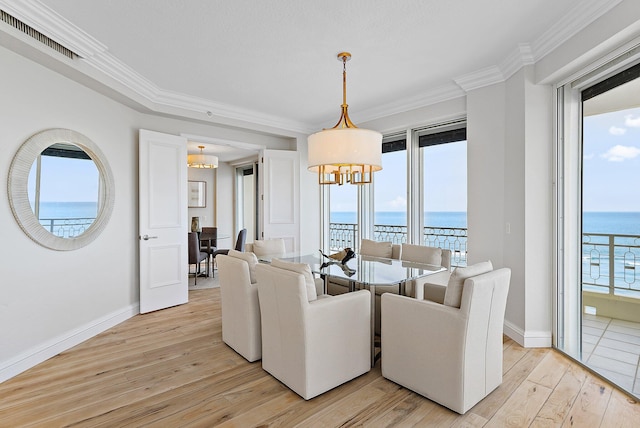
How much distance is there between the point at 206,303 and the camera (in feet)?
14.5

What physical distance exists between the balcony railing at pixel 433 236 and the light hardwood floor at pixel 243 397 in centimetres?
192

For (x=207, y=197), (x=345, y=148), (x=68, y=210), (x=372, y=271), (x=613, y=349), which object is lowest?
(x=613, y=349)

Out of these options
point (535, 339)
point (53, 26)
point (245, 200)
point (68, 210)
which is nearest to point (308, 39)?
point (53, 26)

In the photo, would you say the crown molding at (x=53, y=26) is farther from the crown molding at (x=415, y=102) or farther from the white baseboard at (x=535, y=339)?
the white baseboard at (x=535, y=339)

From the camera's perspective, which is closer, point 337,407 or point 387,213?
point 337,407

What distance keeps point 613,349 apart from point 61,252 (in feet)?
15.7

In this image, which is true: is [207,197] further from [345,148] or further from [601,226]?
[601,226]

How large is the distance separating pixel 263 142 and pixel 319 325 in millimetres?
3887

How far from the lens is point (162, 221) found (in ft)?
13.7

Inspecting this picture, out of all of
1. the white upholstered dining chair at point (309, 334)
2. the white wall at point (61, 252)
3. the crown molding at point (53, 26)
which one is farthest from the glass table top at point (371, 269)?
the crown molding at point (53, 26)

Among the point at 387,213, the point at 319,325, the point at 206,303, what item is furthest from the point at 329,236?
the point at 319,325

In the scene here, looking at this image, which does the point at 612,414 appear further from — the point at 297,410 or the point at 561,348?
the point at 297,410

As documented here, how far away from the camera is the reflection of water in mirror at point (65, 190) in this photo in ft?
9.05

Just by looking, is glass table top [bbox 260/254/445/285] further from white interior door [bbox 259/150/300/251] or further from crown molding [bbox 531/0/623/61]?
crown molding [bbox 531/0/623/61]
